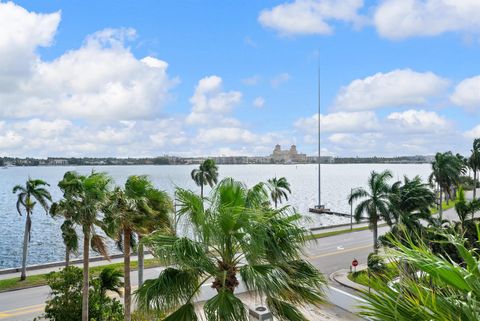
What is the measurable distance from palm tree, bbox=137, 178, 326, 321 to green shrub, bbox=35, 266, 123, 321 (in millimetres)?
9620

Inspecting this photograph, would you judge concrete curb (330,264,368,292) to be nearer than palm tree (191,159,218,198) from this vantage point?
Yes

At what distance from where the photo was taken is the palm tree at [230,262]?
651cm

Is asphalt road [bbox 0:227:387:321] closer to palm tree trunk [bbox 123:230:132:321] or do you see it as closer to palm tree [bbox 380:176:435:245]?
palm tree [bbox 380:176:435:245]

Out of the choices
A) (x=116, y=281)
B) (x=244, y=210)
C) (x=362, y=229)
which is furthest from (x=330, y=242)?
(x=244, y=210)

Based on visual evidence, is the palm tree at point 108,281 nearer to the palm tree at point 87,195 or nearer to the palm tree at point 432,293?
the palm tree at point 87,195

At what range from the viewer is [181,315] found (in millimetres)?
6660

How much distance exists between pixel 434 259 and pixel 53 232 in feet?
193

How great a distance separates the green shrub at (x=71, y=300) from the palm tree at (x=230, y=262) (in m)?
9.62

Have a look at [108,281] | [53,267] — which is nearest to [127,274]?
[108,281]

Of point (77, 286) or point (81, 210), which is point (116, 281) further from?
point (81, 210)

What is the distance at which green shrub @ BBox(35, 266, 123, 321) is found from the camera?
1474 cm

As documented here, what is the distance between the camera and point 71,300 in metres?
14.9

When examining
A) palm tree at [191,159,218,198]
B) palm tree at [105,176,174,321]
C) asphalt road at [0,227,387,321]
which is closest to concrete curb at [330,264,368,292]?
asphalt road at [0,227,387,321]

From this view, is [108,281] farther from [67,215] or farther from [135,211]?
[135,211]
